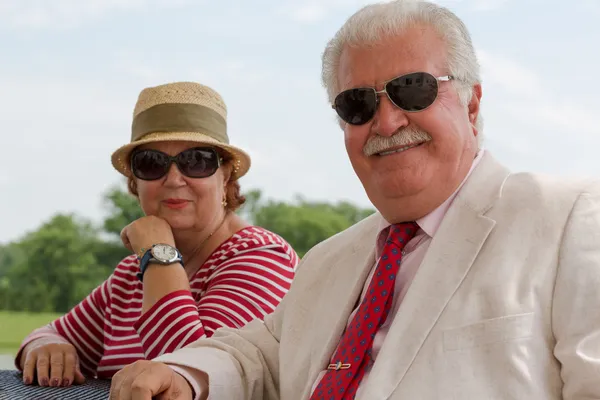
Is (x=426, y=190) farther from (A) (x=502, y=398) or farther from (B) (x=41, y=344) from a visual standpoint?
(B) (x=41, y=344)

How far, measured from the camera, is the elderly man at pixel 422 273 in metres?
1.58

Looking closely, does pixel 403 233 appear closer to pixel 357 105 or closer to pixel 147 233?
pixel 357 105

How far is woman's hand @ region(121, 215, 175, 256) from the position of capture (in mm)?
2924

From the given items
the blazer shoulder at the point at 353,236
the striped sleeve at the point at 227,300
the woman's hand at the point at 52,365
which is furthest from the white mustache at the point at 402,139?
the woman's hand at the point at 52,365

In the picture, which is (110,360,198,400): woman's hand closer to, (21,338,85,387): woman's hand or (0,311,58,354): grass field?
(21,338,85,387): woman's hand

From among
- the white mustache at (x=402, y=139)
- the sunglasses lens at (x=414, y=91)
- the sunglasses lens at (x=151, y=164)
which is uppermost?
the sunglasses lens at (x=151, y=164)

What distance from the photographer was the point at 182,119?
3.06 metres

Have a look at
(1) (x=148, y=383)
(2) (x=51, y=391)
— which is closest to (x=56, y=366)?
(2) (x=51, y=391)

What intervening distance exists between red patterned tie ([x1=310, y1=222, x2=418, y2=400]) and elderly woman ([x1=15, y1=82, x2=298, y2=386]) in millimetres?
864

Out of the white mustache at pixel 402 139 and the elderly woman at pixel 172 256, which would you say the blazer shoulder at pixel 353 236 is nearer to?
the white mustache at pixel 402 139

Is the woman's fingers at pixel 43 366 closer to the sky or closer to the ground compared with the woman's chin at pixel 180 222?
closer to the ground

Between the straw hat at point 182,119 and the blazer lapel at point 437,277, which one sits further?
the straw hat at point 182,119

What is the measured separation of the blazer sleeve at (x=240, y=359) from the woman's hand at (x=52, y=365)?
83 centimetres

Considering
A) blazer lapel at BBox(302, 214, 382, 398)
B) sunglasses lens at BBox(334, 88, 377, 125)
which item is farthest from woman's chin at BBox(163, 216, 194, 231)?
sunglasses lens at BBox(334, 88, 377, 125)
